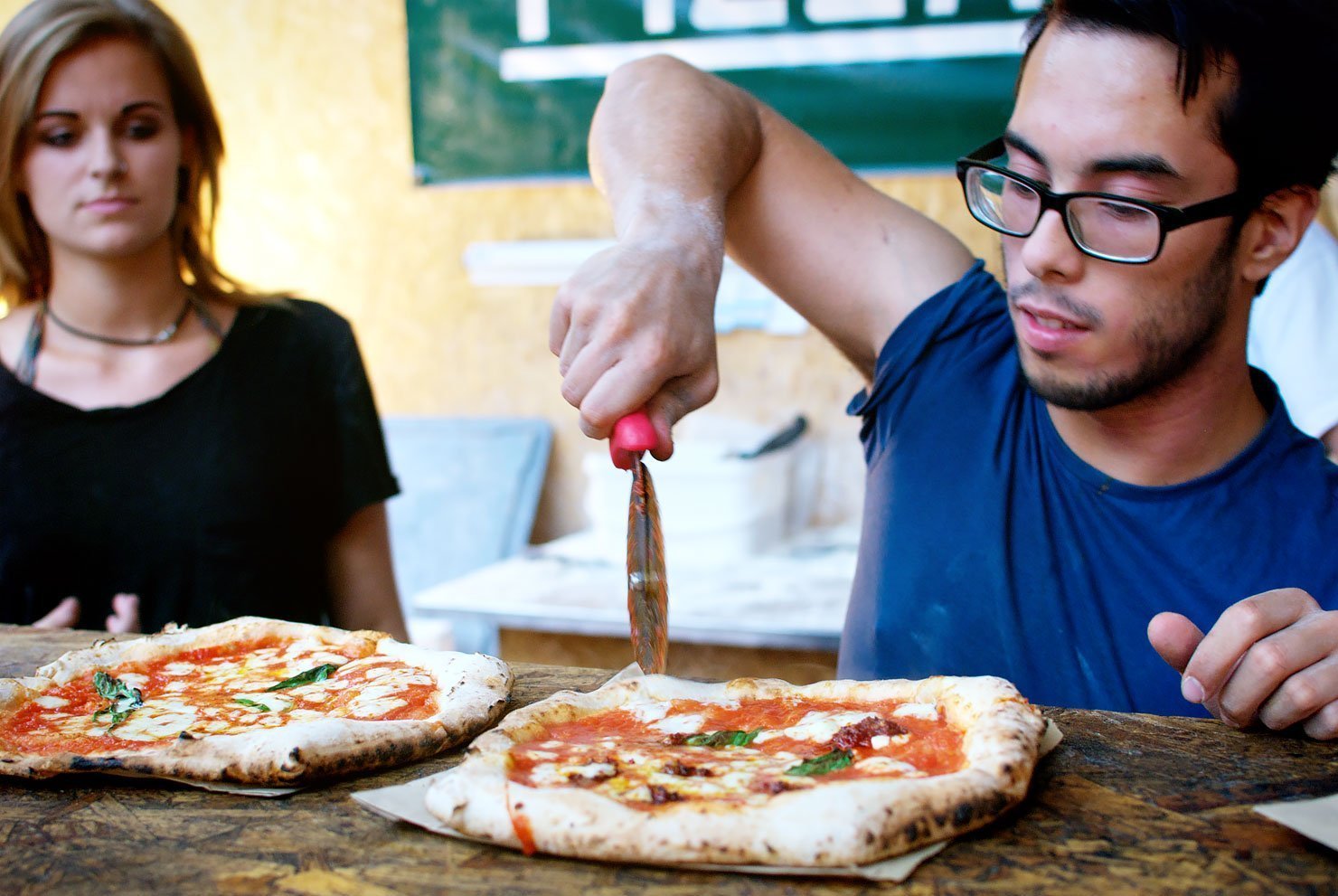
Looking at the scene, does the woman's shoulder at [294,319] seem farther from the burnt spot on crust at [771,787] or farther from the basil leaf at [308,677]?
the burnt spot on crust at [771,787]

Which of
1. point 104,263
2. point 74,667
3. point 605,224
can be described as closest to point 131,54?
point 104,263

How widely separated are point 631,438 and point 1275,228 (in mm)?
1079

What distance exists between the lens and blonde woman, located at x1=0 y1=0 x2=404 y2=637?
8.16ft

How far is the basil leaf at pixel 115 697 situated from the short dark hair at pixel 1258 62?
63.7 inches

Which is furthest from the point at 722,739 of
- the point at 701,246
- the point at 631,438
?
the point at 701,246

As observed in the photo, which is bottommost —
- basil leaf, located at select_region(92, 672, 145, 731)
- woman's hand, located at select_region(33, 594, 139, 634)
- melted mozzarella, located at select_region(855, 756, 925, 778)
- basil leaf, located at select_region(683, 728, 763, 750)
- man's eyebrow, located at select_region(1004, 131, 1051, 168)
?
woman's hand, located at select_region(33, 594, 139, 634)

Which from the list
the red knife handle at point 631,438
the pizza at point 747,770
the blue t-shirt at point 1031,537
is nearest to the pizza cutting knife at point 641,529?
the red knife handle at point 631,438

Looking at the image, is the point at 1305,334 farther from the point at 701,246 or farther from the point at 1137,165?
the point at 701,246

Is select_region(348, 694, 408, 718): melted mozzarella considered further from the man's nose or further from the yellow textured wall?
the yellow textured wall

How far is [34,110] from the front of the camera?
2.46 metres

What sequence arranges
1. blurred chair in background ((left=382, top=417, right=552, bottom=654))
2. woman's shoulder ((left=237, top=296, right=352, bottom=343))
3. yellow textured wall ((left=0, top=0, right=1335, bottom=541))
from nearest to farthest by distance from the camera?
woman's shoulder ((left=237, top=296, right=352, bottom=343)) → blurred chair in background ((left=382, top=417, right=552, bottom=654)) → yellow textured wall ((left=0, top=0, right=1335, bottom=541))

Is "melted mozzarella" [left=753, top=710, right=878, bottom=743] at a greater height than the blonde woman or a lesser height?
lesser

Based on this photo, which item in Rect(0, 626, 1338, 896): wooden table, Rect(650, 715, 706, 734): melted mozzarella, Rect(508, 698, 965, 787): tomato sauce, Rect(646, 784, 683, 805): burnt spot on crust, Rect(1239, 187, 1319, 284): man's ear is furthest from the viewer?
Rect(1239, 187, 1319, 284): man's ear

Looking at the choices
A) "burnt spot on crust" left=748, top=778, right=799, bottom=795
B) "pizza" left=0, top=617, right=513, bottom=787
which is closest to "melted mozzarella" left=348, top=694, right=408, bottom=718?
"pizza" left=0, top=617, right=513, bottom=787
